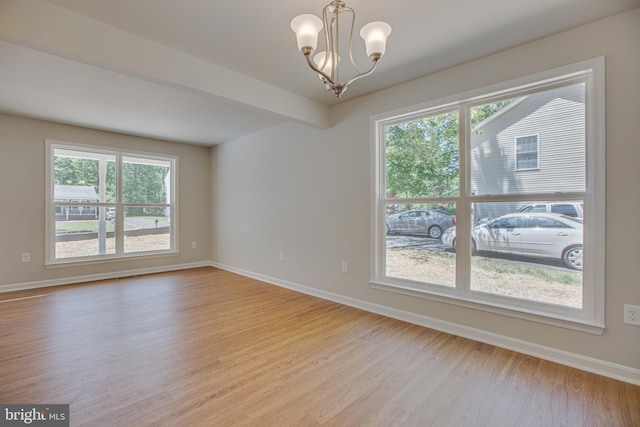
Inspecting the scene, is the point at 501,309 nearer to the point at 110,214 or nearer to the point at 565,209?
the point at 565,209

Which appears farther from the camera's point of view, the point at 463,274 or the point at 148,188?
the point at 148,188

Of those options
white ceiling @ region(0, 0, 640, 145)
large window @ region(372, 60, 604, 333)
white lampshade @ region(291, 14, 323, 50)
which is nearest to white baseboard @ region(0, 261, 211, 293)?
white ceiling @ region(0, 0, 640, 145)

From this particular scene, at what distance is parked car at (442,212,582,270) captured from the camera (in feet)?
7.42

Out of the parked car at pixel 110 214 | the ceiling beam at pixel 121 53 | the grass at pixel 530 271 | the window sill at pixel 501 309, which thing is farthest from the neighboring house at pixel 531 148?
the parked car at pixel 110 214

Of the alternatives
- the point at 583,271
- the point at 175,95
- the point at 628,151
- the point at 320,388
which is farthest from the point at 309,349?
the point at 175,95

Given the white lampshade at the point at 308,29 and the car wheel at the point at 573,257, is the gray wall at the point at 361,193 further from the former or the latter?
the white lampshade at the point at 308,29

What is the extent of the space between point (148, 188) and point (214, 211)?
1.23 m

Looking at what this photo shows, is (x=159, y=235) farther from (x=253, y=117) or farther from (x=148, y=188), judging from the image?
(x=253, y=117)

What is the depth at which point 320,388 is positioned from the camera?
1.93 meters

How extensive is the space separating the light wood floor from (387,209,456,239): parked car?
0.97m

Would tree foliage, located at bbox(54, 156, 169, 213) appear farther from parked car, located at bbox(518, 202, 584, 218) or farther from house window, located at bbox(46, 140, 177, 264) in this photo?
parked car, located at bbox(518, 202, 584, 218)

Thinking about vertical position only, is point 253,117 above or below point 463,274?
above

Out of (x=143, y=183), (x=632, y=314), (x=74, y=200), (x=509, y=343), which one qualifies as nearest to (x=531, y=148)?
(x=632, y=314)

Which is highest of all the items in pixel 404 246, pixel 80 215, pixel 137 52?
pixel 137 52
